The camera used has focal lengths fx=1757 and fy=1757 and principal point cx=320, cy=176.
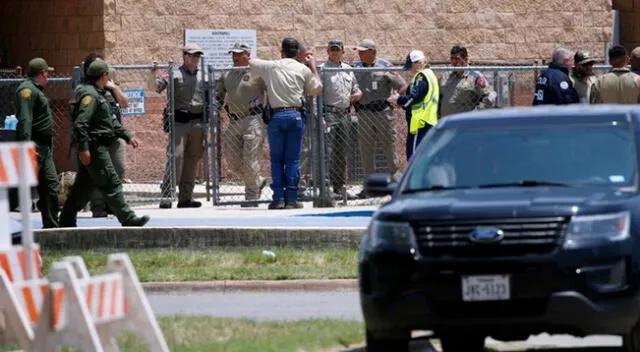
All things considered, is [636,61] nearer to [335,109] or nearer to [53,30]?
[335,109]

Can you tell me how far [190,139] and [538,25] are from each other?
912cm

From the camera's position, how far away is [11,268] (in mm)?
10219

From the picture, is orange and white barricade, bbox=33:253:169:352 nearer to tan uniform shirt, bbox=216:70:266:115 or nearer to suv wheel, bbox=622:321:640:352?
suv wheel, bbox=622:321:640:352

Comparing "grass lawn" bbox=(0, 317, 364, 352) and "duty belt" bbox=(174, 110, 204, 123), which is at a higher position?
"duty belt" bbox=(174, 110, 204, 123)

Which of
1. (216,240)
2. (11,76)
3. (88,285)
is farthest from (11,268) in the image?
(11,76)

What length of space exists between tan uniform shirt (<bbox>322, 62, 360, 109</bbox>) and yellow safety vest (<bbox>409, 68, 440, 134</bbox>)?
87.5 inches

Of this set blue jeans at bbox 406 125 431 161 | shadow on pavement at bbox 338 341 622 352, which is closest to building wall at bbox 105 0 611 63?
blue jeans at bbox 406 125 431 161

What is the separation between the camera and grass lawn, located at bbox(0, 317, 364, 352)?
36.8ft

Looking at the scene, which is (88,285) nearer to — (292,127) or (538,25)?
(292,127)

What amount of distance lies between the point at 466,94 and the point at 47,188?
5.91m

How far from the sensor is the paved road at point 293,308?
464 inches

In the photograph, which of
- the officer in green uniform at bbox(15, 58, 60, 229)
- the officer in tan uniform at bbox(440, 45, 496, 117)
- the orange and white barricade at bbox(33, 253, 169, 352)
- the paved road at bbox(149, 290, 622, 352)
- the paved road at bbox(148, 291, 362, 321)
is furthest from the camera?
the officer in tan uniform at bbox(440, 45, 496, 117)

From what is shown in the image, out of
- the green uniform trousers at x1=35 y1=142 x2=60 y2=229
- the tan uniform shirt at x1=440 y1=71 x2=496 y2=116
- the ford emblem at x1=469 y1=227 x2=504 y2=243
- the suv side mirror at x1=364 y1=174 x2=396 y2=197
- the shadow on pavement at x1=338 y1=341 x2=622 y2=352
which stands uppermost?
the tan uniform shirt at x1=440 y1=71 x2=496 y2=116

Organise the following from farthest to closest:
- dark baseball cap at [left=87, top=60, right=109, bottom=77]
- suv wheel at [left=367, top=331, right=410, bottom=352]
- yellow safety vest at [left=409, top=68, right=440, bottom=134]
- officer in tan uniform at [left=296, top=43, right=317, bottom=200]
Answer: officer in tan uniform at [left=296, top=43, right=317, bottom=200] → yellow safety vest at [left=409, top=68, right=440, bottom=134] → dark baseball cap at [left=87, top=60, right=109, bottom=77] → suv wheel at [left=367, top=331, right=410, bottom=352]
